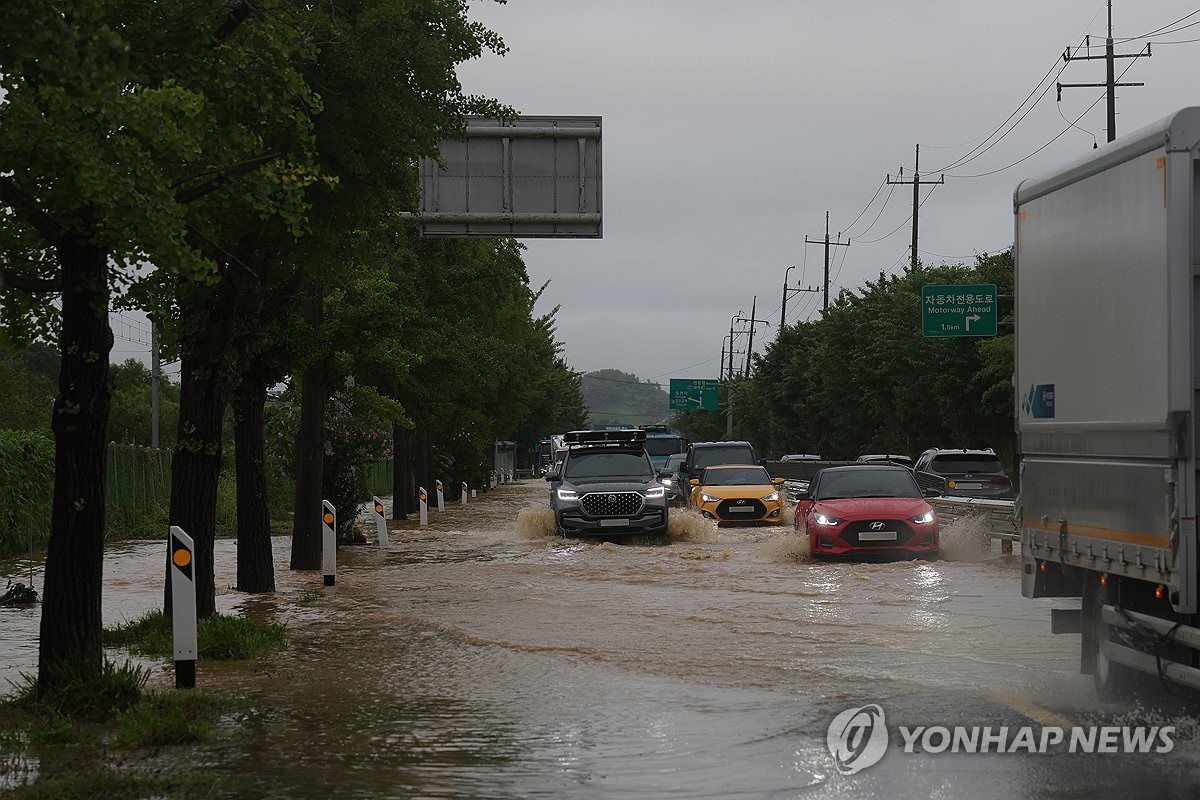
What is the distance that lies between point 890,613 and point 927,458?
16.2m

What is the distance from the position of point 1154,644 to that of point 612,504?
64.9 feet

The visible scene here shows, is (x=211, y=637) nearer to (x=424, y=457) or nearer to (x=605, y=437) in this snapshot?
(x=605, y=437)

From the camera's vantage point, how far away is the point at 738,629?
14297mm

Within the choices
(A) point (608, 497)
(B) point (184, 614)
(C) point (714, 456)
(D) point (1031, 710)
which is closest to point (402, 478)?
(C) point (714, 456)

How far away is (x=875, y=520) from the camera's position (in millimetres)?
21438

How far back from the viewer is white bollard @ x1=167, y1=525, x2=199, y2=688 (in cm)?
1041

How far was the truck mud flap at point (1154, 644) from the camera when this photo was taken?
7.89 meters

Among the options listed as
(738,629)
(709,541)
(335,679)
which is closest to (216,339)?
(335,679)

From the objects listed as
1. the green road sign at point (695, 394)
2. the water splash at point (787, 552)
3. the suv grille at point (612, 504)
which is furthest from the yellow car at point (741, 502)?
the green road sign at point (695, 394)

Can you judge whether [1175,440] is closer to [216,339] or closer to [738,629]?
[738,629]

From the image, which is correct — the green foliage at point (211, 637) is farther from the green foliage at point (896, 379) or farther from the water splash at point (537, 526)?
the green foliage at point (896, 379)

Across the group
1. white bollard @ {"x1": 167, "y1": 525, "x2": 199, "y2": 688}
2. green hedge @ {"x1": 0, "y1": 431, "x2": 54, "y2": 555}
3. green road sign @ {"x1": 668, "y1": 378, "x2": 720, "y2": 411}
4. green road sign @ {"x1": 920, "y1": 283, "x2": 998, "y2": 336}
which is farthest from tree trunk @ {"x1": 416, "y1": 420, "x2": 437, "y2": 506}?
green road sign @ {"x1": 668, "y1": 378, "x2": 720, "y2": 411}

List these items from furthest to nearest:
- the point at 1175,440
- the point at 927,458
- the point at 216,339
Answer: the point at 927,458, the point at 216,339, the point at 1175,440

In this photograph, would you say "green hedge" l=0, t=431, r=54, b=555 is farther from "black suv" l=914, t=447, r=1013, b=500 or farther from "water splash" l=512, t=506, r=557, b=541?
"black suv" l=914, t=447, r=1013, b=500
